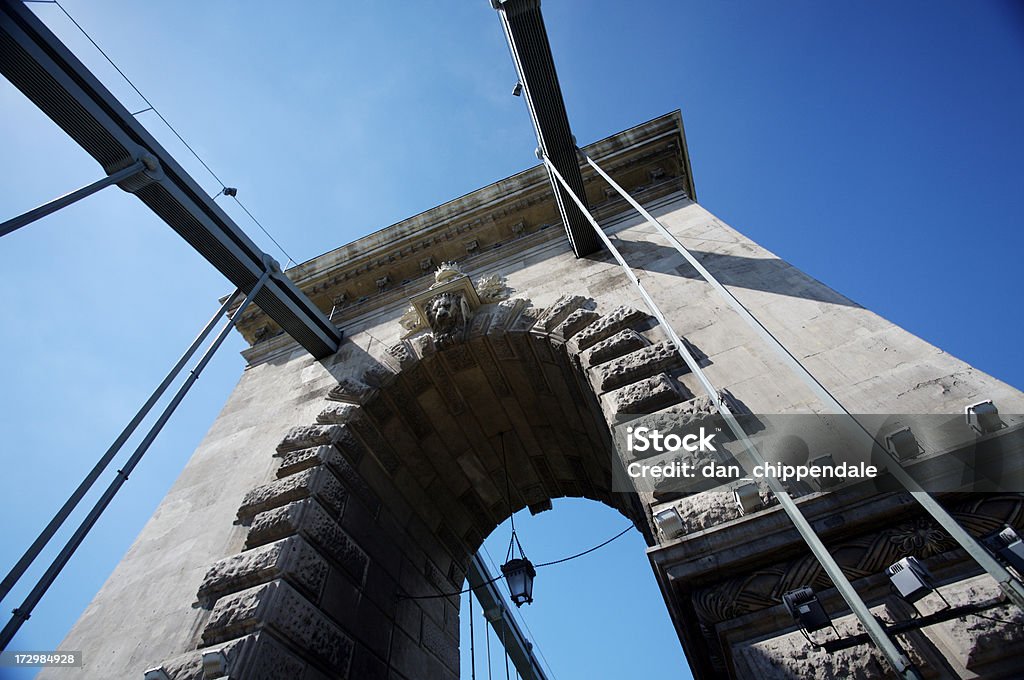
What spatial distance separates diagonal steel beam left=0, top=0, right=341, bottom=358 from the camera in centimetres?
507

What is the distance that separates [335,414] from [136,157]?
12.3 ft

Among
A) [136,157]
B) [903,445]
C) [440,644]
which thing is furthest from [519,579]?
[136,157]

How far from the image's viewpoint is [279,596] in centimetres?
452

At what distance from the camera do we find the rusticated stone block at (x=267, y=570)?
4699 millimetres

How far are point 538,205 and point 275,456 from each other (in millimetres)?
5603

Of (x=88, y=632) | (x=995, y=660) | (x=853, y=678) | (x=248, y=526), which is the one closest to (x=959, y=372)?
(x=995, y=660)

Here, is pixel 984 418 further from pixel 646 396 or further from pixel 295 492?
pixel 295 492

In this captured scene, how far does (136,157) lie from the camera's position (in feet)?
19.4

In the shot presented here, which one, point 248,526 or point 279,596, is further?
point 248,526

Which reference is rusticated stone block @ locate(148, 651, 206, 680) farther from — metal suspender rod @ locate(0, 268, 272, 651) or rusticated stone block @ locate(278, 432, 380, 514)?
rusticated stone block @ locate(278, 432, 380, 514)

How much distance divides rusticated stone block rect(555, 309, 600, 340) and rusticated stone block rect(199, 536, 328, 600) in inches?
140

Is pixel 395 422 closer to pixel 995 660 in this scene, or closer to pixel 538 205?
pixel 538 205

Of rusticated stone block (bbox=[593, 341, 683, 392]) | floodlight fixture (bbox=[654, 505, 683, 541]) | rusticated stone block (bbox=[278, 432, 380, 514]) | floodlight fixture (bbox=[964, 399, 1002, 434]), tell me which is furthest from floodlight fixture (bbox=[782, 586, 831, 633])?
rusticated stone block (bbox=[278, 432, 380, 514])

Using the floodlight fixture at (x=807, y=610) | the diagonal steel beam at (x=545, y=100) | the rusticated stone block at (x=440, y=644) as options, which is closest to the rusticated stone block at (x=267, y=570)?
the rusticated stone block at (x=440, y=644)
